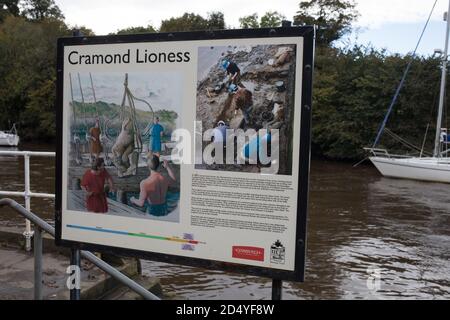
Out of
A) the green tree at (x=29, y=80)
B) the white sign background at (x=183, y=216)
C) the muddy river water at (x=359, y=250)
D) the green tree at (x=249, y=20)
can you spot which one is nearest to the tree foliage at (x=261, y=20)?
the green tree at (x=249, y=20)

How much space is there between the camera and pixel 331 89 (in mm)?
34125

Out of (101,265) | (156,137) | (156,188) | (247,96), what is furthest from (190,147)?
(101,265)

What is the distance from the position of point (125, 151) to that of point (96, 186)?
329 mm

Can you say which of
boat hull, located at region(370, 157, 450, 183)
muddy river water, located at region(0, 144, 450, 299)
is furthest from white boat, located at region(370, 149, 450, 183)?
muddy river water, located at region(0, 144, 450, 299)

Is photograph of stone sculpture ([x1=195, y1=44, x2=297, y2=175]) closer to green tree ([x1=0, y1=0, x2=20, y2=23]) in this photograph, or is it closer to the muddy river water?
the muddy river water

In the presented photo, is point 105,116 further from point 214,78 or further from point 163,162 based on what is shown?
point 214,78

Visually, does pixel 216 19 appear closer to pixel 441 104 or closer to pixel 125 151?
pixel 441 104

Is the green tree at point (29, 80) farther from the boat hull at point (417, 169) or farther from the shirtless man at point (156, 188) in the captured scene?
the shirtless man at point (156, 188)

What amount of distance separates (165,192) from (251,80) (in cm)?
85

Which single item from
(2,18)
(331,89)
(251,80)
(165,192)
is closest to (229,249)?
(165,192)

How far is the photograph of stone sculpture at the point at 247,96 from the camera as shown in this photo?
275cm

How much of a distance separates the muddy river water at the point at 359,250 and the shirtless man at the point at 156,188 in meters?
3.99

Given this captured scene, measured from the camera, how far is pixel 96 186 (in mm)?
3332

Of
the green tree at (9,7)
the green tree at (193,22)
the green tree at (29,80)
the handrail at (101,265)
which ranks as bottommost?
the handrail at (101,265)
